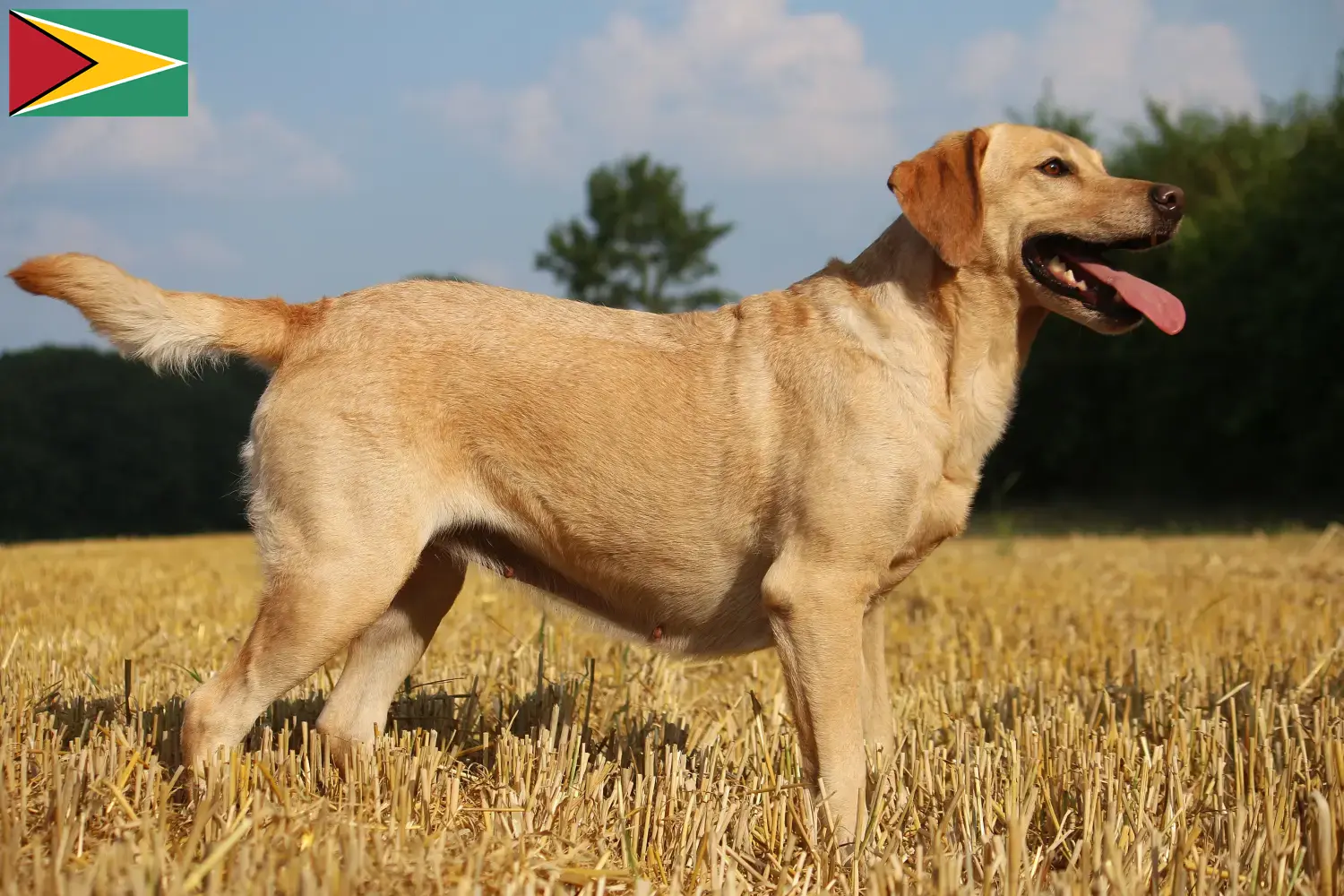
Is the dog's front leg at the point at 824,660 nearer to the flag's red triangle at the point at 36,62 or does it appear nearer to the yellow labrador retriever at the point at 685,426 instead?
the yellow labrador retriever at the point at 685,426

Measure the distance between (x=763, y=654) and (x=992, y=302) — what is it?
2.71 m

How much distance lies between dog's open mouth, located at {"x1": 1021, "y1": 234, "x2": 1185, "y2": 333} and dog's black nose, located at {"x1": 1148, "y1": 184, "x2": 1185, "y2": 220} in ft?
0.36

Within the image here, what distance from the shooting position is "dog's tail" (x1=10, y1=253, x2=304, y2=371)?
3.57m

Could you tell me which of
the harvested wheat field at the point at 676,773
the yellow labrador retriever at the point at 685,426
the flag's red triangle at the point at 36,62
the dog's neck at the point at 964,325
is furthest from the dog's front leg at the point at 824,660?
the flag's red triangle at the point at 36,62

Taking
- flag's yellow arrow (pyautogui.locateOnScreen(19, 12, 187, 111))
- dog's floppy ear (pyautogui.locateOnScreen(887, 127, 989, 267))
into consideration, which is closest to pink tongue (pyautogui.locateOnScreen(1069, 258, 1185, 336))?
dog's floppy ear (pyautogui.locateOnScreen(887, 127, 989, 267))

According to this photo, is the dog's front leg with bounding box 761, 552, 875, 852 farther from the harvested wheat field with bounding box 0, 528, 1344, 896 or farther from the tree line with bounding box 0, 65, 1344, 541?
the tree line with bounding box 0, 65, 1344, 541

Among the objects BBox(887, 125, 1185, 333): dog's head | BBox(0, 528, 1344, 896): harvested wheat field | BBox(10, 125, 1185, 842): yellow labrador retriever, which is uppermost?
BBox(887, 125, 1185, 333): dog's head

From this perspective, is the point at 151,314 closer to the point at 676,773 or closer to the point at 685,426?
the point at 685,426

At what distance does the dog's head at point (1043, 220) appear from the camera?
3.67 metres

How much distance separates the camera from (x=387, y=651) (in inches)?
159

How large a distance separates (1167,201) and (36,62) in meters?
5.33

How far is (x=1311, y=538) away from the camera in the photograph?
1323 centimetres

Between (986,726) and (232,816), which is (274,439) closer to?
(232,816)

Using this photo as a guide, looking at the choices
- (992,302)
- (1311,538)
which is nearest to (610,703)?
(992,302)
